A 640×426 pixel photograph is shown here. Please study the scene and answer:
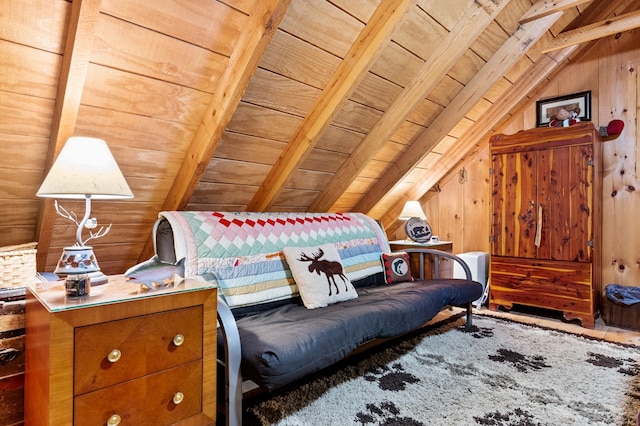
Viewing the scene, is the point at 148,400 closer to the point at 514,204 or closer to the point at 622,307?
the point at 514,204

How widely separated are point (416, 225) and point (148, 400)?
9.17 ft

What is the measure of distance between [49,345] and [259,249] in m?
1.20

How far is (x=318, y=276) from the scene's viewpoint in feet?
6.93

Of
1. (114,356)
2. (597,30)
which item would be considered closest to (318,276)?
(114,356)

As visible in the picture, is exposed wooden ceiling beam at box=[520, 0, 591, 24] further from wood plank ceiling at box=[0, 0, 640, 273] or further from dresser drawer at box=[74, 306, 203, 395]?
dresser drawer at box=[74, 306, 203, 395]

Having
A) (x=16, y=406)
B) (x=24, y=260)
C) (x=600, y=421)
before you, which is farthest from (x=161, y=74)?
(x=600, y=421)

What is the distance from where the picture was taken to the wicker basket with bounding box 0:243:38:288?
4.76 ft

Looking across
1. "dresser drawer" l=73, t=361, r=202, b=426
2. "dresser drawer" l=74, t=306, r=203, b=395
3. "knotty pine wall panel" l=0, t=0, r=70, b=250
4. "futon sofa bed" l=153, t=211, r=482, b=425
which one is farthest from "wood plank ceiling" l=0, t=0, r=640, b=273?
"dresser drawer" l=73, t=361, r=202, b=426

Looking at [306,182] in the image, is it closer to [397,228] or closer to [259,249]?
[259,249]

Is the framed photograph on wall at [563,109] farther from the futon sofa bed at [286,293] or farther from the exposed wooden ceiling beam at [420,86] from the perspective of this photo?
the futon sofa bed at [286,293]

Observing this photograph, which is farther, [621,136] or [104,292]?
[621,136]

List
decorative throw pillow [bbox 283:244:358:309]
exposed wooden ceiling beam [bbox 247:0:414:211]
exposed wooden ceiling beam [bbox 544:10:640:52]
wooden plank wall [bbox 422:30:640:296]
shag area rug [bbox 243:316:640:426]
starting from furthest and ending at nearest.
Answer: wooden plank wall [bbox 422:30:640:296] < exposed wooden ceiling beam [bbox 544:10:640:52] < decorative throw pillow [bbox 283:244:358:309] < exposed wooden ceiling beam [bbox 247:0:414:211] < shag area rug [bbox 243:316:640:426]

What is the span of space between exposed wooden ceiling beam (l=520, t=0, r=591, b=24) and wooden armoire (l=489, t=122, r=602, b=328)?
94 centimetres

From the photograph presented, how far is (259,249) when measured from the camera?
213 cm
